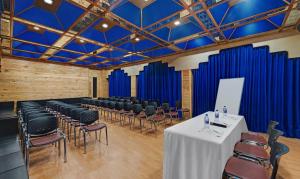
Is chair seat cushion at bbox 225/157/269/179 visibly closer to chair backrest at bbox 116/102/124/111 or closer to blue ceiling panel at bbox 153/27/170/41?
blue ceiling panel at bbox 153/27/170/41

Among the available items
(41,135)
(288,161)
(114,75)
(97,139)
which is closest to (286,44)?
(288,161)

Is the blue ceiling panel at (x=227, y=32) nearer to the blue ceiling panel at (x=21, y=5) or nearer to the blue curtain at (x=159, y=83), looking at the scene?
the blue curtain at (x=159, y=83)

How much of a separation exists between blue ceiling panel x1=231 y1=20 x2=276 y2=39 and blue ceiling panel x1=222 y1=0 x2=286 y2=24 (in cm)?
110

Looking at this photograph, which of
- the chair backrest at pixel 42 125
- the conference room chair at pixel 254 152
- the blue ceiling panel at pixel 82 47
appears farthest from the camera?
the blue ceiling panel at pixel 82 47

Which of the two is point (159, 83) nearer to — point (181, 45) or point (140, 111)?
point (181, 45)

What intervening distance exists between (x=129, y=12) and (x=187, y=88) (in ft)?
15.7

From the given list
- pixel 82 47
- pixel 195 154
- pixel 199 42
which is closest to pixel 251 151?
pixel 195 154

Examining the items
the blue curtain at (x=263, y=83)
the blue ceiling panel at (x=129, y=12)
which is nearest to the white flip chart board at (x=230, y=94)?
the blue curtain at (x=263, y=83)

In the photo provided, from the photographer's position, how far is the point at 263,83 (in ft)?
16.6

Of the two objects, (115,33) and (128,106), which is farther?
(128,106)

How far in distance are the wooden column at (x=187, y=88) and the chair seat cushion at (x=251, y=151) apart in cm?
458

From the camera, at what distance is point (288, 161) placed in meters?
3.12

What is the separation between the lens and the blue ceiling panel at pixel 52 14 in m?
3.48

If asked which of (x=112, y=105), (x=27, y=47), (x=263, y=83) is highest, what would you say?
(x=27, y=47)
